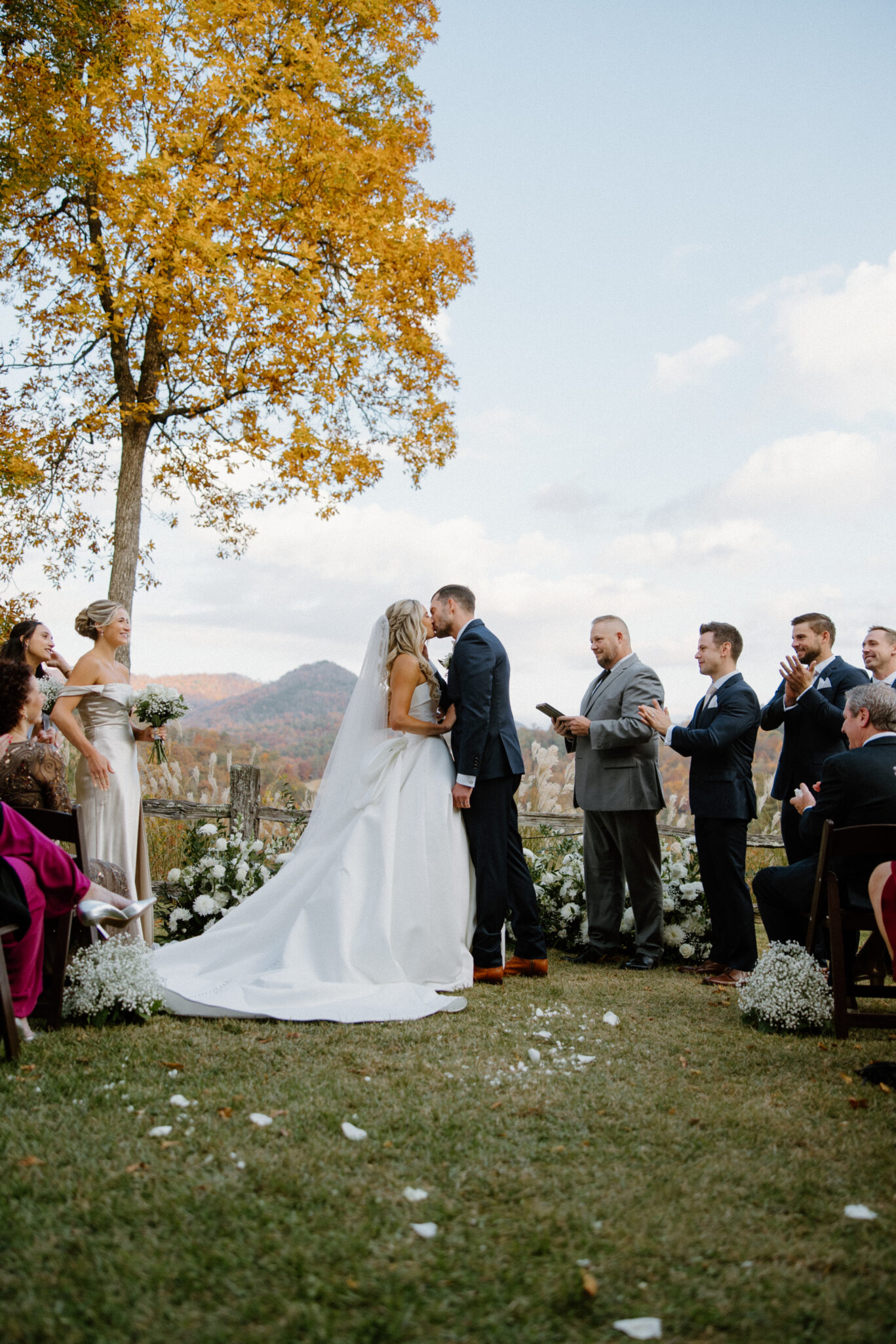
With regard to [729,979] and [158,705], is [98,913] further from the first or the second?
[729,979]

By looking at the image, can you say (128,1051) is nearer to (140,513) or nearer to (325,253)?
(140,513)

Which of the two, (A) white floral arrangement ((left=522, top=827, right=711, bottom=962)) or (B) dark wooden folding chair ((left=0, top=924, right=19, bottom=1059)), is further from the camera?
(A) white floral arrangement ((left=522, top=827, right=711, bottom=962))

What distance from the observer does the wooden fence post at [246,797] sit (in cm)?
840

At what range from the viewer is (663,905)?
707 cm

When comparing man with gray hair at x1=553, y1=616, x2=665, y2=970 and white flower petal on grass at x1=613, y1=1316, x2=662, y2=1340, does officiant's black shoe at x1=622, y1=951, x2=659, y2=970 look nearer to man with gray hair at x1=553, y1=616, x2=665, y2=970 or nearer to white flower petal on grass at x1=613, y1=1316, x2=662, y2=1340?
man with gray hair at x1=553, y1=616, x2=665, y2=970

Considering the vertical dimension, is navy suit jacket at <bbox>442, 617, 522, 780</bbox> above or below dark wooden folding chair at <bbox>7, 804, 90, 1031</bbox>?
above

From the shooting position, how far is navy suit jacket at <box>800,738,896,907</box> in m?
4.62

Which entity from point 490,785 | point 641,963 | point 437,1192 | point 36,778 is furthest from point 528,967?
point 437,1192

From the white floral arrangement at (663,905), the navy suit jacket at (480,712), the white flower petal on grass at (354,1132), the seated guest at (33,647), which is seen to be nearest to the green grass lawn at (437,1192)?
the white flower petal on grass at (354,1132)

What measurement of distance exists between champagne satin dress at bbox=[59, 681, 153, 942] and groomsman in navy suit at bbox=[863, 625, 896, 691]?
4.79 meters

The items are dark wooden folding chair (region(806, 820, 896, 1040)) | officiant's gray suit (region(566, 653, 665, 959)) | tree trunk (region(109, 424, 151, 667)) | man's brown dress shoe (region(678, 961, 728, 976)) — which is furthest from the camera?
tree trunk (region(109, 424, 151, 667))

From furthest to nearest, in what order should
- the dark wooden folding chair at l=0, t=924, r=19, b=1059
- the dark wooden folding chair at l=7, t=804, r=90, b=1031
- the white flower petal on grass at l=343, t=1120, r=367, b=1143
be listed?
1. the dark wooden folding chair at l=7, t=804, r=90, b=1031
2. the dark wooden folding chair at l=0, t=924, r=19, b=1059
3. the white flower petal on grass at l=343, t=1120, r=367, b=1143

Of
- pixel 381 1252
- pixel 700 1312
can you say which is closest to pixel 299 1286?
pixel 381 1252

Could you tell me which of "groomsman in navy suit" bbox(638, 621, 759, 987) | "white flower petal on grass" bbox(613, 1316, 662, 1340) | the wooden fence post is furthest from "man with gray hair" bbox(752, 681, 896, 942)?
the wooden fence post
